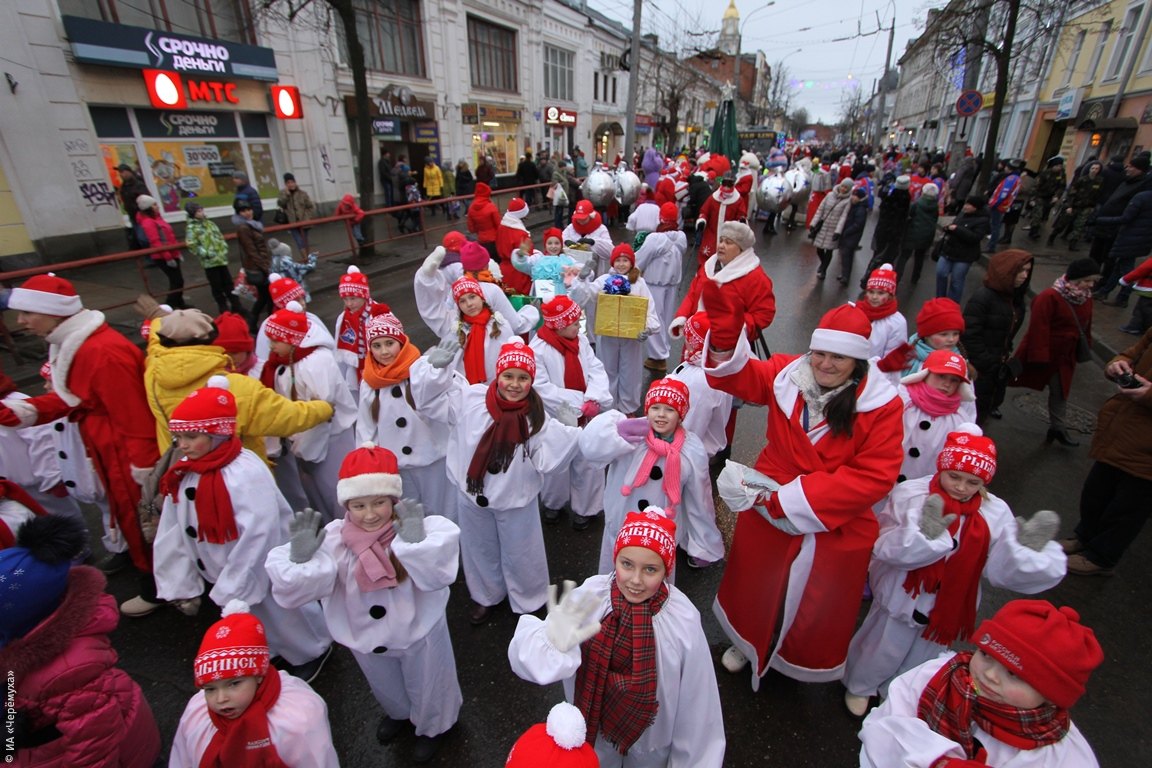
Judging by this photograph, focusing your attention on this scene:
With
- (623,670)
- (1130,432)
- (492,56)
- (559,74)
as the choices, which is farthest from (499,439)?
(559,74)

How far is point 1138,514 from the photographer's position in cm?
347

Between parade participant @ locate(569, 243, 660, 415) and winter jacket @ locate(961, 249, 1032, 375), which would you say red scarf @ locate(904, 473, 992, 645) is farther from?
parade participant @ locate(569, 243, 660, 415)

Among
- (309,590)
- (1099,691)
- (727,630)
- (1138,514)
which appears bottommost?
(1099,691)

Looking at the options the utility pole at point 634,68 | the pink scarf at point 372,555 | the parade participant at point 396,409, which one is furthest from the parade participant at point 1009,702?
the utility pole at point 634,68

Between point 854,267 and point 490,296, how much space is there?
10.3 metres

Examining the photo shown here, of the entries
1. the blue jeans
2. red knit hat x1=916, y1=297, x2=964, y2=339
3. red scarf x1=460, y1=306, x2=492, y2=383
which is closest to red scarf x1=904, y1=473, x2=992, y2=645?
red knit hat x1=916, y1=297, x2=964, y2=339

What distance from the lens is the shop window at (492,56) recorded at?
22000 mm

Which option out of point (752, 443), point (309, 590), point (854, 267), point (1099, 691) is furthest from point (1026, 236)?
point (309, 590)

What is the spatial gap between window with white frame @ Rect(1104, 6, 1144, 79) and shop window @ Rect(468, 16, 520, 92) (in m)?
22.1

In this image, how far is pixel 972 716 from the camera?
162 cm

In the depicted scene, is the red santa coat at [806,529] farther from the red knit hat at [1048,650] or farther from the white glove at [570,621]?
the white glove at [570,621]

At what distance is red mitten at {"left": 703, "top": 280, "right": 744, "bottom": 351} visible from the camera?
4082 mm

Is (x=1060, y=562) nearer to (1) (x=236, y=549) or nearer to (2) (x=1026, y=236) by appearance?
(1) (x=236, y=549)

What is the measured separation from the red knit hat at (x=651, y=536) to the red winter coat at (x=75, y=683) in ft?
6.72
